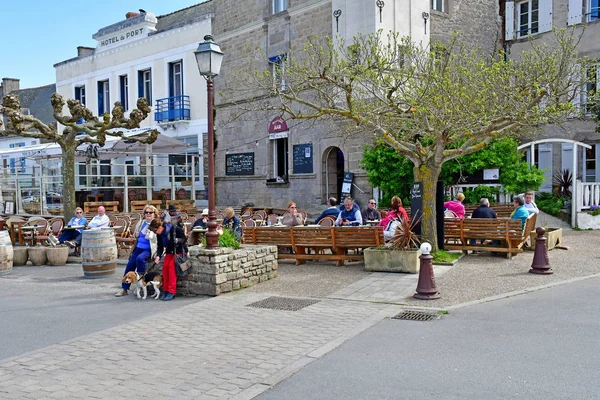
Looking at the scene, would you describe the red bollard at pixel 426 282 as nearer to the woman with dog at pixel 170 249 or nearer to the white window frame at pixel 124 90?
the woman with dog at pixel 170 249

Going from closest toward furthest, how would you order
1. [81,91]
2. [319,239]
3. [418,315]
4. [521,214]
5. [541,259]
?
[418,315]
[541,259]
[319,239]
[521,214]
[81,91]

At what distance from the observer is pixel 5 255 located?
12078 millimetres

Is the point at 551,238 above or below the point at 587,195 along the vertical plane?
below

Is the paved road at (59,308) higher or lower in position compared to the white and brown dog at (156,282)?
lower

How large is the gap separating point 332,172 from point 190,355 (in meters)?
15.7

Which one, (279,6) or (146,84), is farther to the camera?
Answer: (146,84)

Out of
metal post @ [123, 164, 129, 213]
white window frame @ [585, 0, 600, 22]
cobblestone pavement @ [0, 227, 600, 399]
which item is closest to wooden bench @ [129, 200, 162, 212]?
metal post @ [123, 164, 129, 213]

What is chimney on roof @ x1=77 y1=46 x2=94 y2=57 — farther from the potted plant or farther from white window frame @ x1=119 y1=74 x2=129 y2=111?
the potted plant

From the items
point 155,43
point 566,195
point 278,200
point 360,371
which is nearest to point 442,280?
point 360,371

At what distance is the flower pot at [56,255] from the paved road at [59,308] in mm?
1182

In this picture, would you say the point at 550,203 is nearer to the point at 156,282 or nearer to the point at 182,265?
the point at 182,265

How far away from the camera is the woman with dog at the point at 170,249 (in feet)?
29.8

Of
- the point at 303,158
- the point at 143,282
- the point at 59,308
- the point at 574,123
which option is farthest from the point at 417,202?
the point at 574,123

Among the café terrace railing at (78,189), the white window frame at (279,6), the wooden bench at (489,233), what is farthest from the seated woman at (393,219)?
the white window frame at (279,6)
